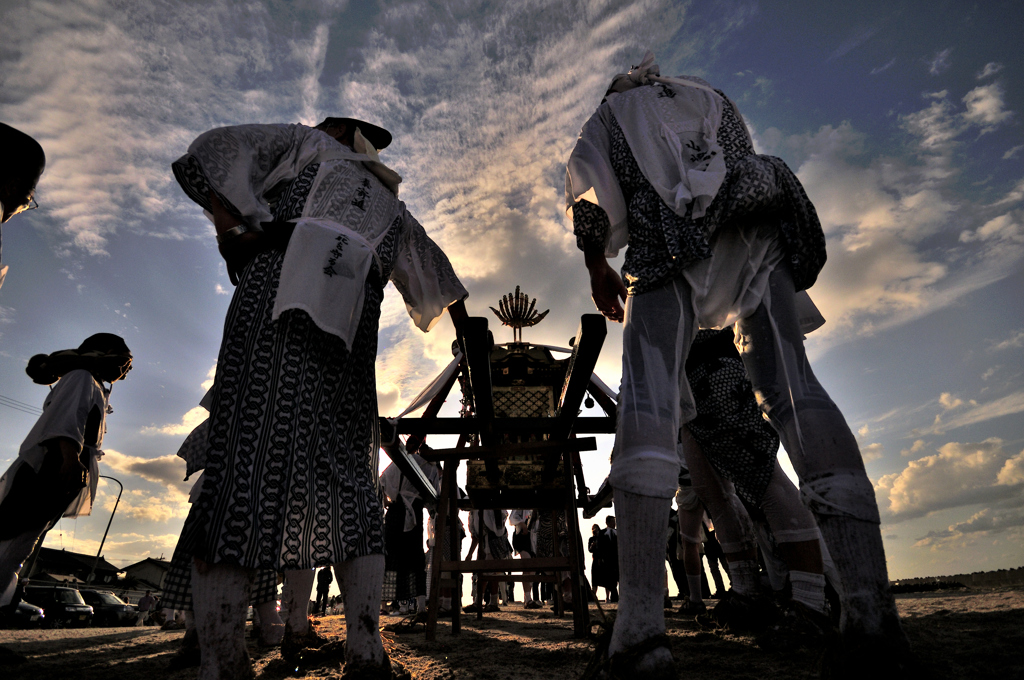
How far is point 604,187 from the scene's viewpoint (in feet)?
6.01

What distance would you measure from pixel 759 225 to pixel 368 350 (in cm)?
157

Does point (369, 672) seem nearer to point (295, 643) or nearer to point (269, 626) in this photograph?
point (295, 643)

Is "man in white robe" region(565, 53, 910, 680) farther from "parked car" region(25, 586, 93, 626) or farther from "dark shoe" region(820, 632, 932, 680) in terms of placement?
"parked car" region(25, 586, 93, 626)

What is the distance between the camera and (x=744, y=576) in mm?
3074

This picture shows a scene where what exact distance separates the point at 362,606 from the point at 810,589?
5.97ft

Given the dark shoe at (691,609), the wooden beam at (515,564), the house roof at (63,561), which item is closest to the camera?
the wooden beam at (515,564)

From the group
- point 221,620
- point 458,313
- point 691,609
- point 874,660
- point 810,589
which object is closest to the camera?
point 874,660

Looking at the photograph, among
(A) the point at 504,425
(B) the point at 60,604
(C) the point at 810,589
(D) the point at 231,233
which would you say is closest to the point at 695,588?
(A) the point at 504,425

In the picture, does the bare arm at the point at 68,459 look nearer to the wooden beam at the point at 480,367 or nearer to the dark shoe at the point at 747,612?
the wooden beam at the point at 480,367

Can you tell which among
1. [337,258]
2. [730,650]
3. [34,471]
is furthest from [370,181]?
[34,471]

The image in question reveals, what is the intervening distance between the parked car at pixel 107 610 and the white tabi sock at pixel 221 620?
21.7m

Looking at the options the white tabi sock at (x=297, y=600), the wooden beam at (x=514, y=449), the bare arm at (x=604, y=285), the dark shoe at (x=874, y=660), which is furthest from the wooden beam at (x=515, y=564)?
the dark shoe at (x=874, y=660)

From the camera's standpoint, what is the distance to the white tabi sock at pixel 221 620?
4.76 feet

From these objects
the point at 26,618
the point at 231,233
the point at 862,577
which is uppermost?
the point at 231,233
